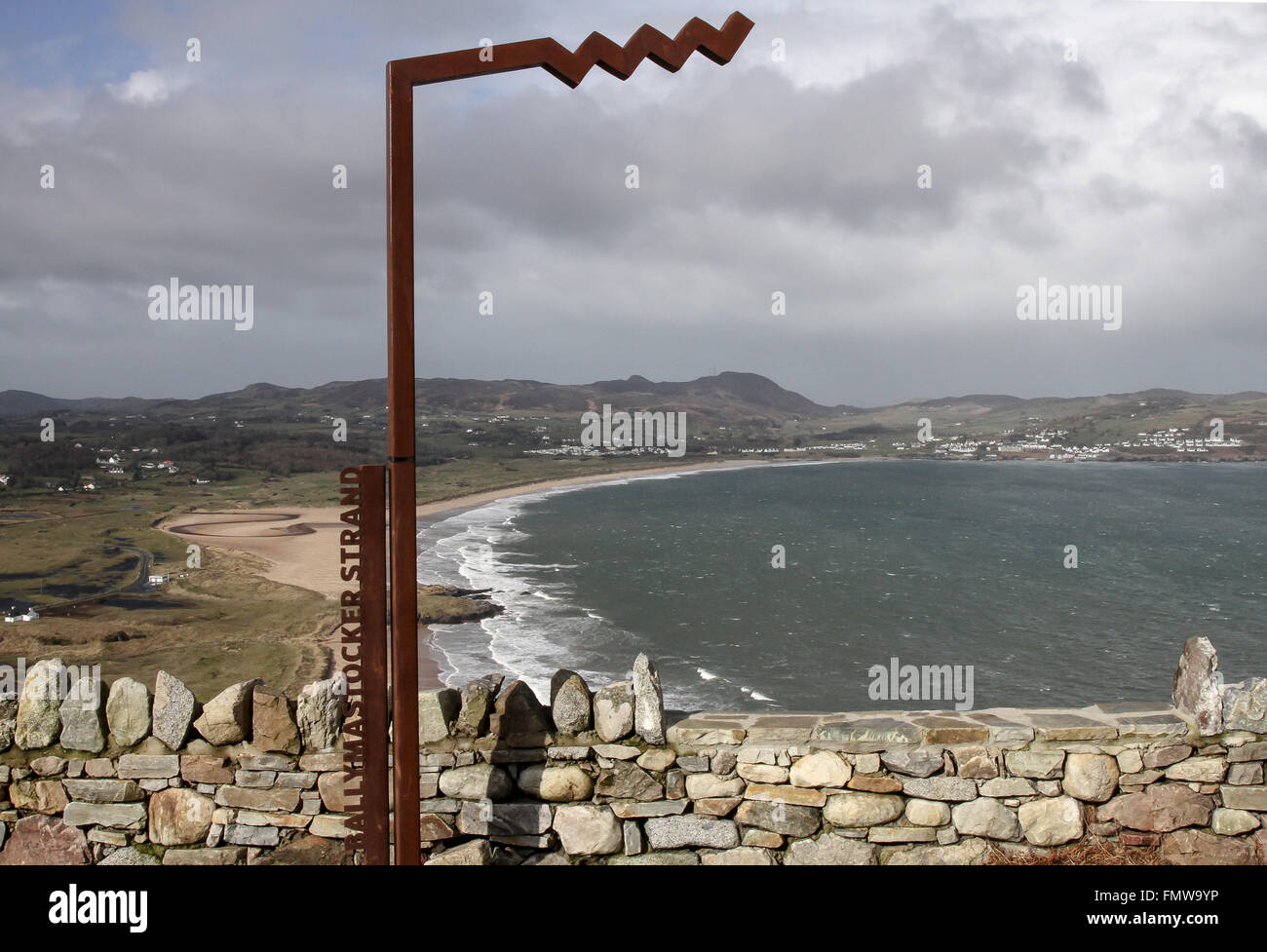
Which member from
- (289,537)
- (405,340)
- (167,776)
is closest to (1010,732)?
(405,340)

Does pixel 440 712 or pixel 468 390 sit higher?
pixel 468 390

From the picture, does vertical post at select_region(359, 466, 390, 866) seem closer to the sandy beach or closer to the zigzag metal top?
the zigzag metal top

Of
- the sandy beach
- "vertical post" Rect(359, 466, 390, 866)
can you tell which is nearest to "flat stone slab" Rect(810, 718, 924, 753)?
"vertical post" Rect(359, 466, 390, 866)

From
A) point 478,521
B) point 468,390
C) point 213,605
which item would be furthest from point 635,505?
point 468,390

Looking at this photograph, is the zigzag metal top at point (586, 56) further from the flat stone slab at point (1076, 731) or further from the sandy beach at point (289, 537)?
the sandy beach at point (289, 537)

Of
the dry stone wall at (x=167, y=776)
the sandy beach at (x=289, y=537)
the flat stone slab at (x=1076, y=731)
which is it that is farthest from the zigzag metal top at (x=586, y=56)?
the sandy beach at (x=289, y=537)

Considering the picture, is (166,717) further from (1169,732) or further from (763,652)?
(763,652)

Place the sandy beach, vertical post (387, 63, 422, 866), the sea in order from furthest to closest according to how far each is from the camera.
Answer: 1. the sandy beach
2. the sea
3. vertical post (387, 63, 422, 866)
